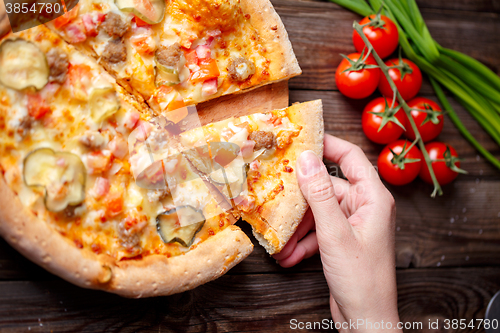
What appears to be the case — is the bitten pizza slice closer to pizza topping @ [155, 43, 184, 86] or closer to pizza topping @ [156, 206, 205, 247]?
pizza topping @ [156, 206, 205, 247]

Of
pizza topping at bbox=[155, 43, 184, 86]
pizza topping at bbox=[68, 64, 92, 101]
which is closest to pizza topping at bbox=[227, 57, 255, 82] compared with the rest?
pizza topping at bbox=[155, 43, 184, 86]

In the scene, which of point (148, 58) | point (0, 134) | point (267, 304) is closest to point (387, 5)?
point (148, 58)

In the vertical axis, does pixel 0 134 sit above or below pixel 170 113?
above

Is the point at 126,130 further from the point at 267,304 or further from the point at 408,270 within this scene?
the point at 408,270

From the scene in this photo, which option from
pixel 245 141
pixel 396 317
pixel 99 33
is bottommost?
pixel 396 317

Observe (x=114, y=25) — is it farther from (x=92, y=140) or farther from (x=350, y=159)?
(x=350, y=159)

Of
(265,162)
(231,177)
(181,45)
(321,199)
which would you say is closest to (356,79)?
(265,162)

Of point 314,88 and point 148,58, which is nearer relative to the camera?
point 148,58
